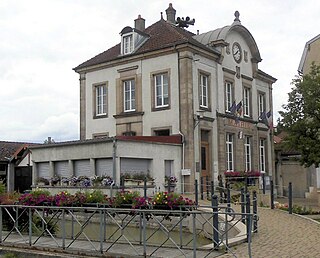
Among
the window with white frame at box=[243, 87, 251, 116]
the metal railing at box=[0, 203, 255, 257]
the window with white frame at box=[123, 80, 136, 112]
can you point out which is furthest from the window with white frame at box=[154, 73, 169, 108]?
the metal railing at box=[0, 203, 255, 257]

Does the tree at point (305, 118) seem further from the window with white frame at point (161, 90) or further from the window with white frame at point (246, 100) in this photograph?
the window with white frame at point (246, 100)

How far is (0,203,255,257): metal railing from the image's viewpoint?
32.4ft

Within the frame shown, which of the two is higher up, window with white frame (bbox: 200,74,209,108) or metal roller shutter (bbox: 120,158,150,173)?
window with white frame (bbox: 200,74,209,108)

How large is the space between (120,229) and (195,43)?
1650 centimetres

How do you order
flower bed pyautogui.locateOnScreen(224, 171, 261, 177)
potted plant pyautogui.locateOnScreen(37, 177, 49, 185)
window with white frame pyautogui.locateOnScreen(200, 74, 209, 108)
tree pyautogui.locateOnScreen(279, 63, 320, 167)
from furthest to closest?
flower bed pyautogui.locateOnScreen(224, 171, 261, 177) → window with white frame pyautogui.locateOnScreen(200, 74, 209, 108) → potted plant pyautogui.locateOnScreen(37, 177, 49, 185) → tree pyautogui.locateOnScreen(279, 63, 320, 167)

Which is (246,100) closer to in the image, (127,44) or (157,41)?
(157,41)

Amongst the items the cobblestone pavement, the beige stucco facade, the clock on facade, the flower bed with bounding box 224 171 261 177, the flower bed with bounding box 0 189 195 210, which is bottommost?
the cobblestone pavement

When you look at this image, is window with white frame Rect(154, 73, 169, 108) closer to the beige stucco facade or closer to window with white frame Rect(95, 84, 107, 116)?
the beige stucco facade

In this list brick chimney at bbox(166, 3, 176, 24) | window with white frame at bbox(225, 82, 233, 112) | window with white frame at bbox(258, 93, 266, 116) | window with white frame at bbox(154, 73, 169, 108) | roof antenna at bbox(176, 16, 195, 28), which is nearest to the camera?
window with white frame at bbox(154, 73, 169, 108)

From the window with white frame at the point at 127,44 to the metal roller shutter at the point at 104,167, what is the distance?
851cm

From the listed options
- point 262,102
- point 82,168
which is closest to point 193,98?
point 82,168

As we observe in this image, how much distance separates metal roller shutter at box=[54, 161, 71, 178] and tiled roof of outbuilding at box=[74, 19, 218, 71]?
24.5 feet

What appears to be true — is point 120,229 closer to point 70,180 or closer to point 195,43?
point 70,180

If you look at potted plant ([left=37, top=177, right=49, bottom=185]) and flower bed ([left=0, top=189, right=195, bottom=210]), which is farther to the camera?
potted plant ([left=37, top=177, right=49, bottom=185])
